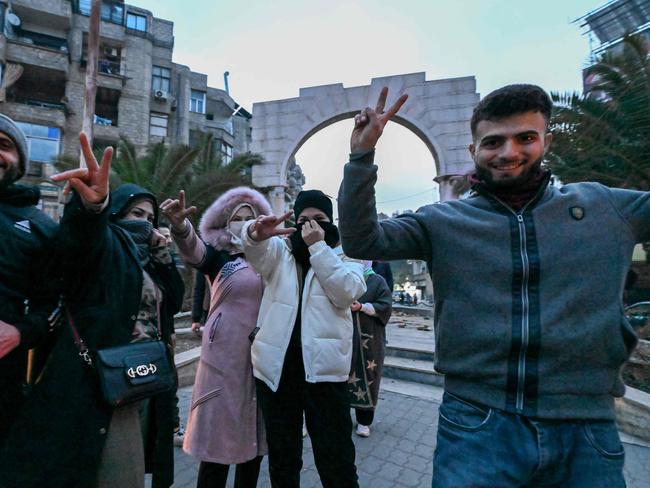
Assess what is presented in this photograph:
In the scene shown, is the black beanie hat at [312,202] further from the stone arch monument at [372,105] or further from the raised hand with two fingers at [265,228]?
the stone arch monument at [372,105]

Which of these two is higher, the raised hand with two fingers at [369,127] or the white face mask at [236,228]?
the raised hand with two fingers at [369,127]

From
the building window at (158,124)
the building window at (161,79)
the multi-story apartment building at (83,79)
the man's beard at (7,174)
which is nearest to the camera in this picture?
the man's beard at (7,174)

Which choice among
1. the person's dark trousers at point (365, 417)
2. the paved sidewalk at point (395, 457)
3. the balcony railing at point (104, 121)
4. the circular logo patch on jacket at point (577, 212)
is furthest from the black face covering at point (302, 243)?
the balcony railing at point (104, 121)

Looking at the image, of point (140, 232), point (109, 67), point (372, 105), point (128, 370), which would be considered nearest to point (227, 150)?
point (109, 67)

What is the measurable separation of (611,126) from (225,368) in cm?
890

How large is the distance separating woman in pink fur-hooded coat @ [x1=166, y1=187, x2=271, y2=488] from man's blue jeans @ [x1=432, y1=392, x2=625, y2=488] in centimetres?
138

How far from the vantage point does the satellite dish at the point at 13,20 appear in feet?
62.8

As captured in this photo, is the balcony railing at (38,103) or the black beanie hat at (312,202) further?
the balcony railing at (38,103)

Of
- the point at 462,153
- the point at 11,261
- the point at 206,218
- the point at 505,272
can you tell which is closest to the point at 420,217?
the point at 505,272

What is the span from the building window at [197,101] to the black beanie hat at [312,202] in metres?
27.7

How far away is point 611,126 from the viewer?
294 inches

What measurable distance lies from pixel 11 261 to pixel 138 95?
986 inches

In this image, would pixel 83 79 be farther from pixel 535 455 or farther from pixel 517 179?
pixel 535 455

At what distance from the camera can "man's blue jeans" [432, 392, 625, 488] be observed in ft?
3.73
